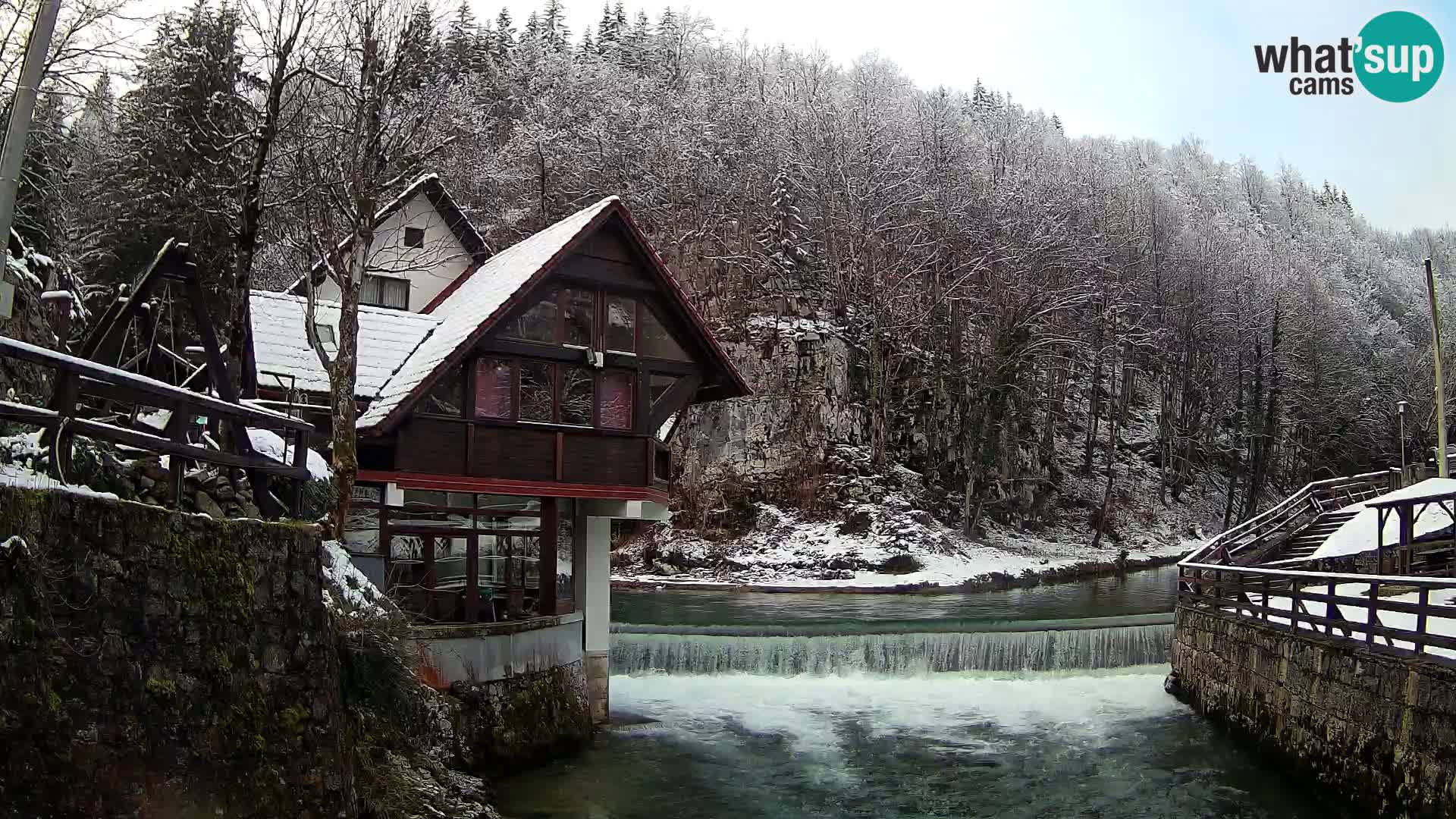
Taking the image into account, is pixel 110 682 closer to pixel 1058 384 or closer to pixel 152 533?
pixel 152 533

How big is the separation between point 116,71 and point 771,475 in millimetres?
32239

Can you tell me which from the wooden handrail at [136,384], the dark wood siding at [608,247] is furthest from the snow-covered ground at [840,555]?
the wooden handrail at [136,384]

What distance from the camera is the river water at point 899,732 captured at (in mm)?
15414

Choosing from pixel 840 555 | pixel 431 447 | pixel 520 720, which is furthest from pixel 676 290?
pixel 840 555

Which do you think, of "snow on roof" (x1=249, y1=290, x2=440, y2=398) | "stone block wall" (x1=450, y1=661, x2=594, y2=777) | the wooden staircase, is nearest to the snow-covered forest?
A: "snow on roof" (x1=249, y1=290, x2=440, y2=398)

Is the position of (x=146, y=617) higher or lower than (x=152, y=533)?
lower

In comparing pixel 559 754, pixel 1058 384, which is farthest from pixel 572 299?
pixel 1058 384

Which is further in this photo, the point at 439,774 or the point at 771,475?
the point at 771,475

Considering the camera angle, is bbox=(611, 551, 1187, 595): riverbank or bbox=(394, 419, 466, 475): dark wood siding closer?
bbox=(394, 419, 466, 475): dark wood siding

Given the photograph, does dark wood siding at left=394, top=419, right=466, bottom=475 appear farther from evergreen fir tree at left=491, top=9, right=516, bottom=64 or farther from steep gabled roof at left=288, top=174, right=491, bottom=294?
evergreen fir tree at left=491, top=9, right=516, bottom=64

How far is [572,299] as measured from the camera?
18547 millimetres

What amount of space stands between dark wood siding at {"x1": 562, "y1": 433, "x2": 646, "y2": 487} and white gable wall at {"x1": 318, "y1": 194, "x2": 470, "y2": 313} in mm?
7935

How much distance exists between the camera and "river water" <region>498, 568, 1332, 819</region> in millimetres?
15414

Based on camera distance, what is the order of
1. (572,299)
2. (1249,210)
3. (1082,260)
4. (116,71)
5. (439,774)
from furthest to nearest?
(1249,210) → (1082,260) → (572,299) → (116,71) → (439,774)
